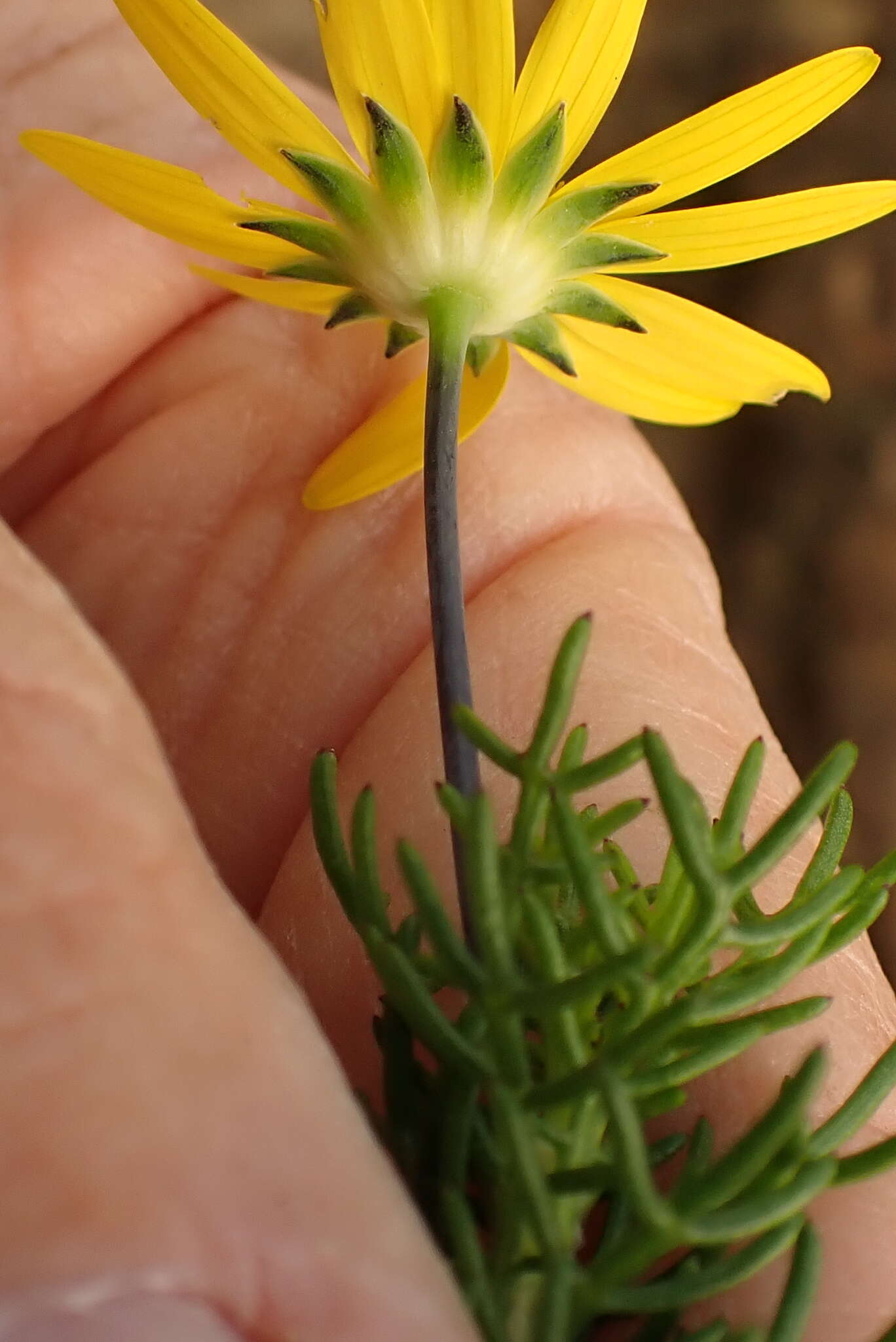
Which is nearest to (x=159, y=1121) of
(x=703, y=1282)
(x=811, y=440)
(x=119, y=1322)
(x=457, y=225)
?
(x=119, y=1322)

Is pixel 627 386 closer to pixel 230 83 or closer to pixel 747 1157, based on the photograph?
pixel 230 83

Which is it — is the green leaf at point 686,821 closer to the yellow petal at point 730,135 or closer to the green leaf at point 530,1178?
the green leaf at point 530,1178

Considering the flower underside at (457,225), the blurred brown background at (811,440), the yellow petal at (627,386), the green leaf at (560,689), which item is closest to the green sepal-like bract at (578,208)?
the flower underside at (457,225)

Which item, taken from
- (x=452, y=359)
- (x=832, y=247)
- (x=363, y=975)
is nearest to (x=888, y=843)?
(x=832, y=247)

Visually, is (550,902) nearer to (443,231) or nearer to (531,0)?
(443,231)

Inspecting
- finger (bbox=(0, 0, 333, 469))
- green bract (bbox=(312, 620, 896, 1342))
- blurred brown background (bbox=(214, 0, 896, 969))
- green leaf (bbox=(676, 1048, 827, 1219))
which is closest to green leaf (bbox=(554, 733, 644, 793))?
green bract (bbox=(312, 620, 896, 1342))

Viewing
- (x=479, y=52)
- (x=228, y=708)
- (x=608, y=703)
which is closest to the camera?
(x=479, y=52)

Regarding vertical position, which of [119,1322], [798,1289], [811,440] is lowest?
[798,1289]
